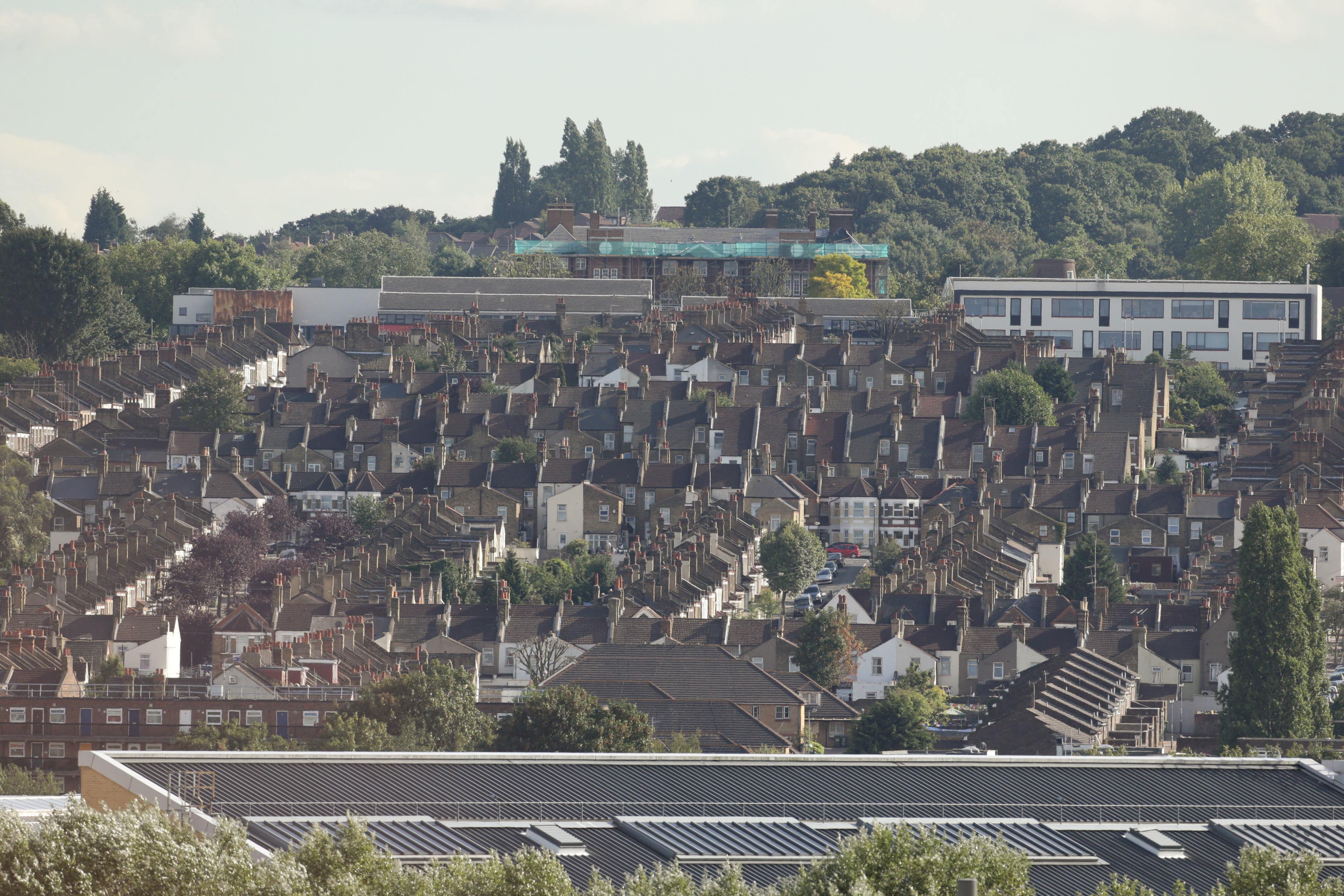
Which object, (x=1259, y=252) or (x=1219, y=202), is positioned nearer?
(x=1259, y=252)

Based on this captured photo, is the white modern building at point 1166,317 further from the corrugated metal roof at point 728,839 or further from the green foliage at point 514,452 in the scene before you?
the corrugated metal roof at point 728,839

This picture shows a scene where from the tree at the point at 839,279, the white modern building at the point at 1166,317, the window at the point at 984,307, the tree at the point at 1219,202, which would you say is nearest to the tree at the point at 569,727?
the white modern building at the point at 1166,317

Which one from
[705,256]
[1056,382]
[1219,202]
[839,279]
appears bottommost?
[1056,382]

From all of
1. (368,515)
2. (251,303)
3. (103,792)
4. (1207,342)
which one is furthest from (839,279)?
(103,792)

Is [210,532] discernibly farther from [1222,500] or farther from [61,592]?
[1222,500]

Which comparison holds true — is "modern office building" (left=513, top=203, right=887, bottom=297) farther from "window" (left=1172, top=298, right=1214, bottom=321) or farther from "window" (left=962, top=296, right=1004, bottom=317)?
"window" (left=1172, top=298, right=1214, bottom=321)

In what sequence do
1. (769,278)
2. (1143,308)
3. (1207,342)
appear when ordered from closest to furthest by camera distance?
(1143,308) < (1207,342) < (769,278)

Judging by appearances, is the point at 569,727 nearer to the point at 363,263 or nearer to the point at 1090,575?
the point at 1090,575
